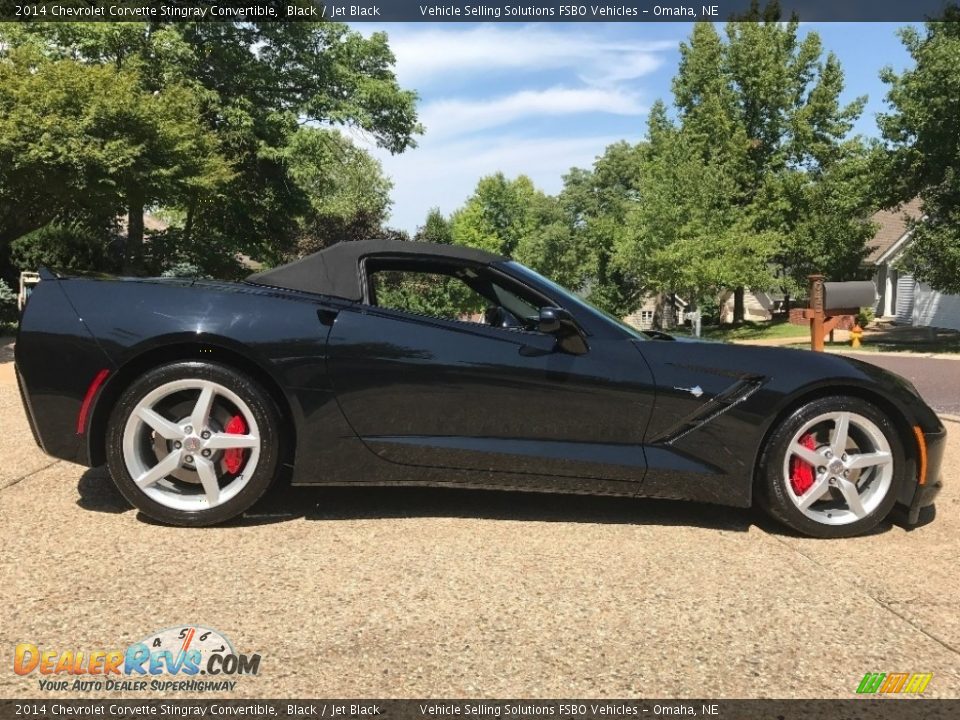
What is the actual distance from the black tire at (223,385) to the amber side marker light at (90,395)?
4.0 inches

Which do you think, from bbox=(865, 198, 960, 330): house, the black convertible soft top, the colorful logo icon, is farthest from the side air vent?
bbox=(865, 198, 960, 330): house

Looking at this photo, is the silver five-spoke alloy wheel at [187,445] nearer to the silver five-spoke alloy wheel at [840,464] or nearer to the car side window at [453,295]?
the car side window at [453,295]

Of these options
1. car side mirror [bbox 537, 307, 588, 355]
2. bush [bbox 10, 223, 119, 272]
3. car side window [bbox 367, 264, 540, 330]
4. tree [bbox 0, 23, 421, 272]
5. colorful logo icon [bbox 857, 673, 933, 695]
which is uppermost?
tree [bbox 0, 23, 421, 272]

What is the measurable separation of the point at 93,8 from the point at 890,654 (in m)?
26.7

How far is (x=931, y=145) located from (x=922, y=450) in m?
18.5

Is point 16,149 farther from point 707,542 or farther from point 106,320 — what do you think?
point 707,542

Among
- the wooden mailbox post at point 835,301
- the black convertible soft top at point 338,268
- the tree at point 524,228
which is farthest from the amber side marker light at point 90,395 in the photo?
the tree at point 524,228

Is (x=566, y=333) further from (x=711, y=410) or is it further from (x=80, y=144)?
(x=80, y=144)

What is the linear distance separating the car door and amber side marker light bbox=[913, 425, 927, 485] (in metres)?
1.26

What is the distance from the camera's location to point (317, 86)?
96.8ft

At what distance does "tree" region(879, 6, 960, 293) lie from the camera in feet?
57.6

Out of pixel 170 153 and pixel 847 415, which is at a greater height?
pixel 170 153

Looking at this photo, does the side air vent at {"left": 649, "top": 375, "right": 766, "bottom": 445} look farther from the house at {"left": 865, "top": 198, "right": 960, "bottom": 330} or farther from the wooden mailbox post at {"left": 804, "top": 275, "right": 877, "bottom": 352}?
the house at {"left": 865, "top": 198, "right": 960, "bottom": 330}

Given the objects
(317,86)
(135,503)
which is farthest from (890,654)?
(317,86)
